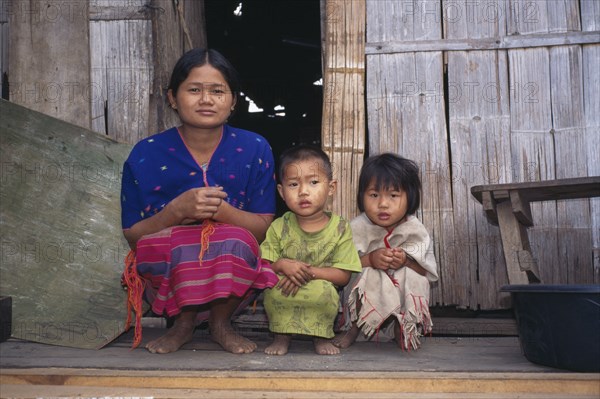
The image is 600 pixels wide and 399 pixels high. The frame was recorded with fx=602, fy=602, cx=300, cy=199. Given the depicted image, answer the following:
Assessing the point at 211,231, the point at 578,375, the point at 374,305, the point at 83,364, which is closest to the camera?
the point at 578,375

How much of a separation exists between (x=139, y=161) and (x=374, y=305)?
4.43ft

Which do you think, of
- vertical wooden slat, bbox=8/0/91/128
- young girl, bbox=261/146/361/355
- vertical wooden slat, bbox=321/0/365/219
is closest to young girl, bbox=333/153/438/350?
young girl, bbox=261/146/361/355

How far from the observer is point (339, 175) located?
Answer: 3.61 meters

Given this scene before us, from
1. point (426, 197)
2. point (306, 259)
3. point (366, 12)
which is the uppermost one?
point (366, 12)

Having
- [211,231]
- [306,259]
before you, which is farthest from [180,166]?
[306,259]

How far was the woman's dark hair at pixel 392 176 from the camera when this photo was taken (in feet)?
10.0

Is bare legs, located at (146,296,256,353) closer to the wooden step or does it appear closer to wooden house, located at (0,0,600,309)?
the wooden step

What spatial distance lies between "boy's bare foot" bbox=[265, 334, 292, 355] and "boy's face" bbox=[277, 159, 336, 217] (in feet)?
1.95

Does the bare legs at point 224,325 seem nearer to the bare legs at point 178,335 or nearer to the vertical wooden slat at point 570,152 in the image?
the bare legs at point 178,335

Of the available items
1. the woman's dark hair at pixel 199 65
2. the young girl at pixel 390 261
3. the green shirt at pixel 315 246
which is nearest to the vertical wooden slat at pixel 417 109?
the young girl at pixel 390 261

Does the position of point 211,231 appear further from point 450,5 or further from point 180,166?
point 450,5

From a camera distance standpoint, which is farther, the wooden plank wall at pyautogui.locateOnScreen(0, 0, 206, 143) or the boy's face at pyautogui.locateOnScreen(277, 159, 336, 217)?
the wooden plank wall at pyautogui.locateOnScreen(0, 0, 206, 143)

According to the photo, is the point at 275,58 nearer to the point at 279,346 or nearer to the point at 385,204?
the point at 385,204

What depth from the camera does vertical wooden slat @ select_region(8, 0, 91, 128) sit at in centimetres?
364
